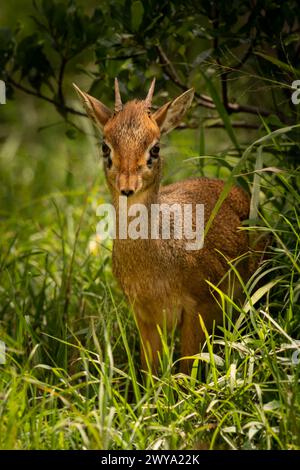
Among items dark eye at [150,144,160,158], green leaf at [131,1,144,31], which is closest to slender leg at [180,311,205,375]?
dark eye at [150,144,160,158]

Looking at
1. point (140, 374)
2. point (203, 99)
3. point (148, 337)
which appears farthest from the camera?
point (203, 99)

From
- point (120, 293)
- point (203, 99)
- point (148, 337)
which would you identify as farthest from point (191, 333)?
point (203, 99)

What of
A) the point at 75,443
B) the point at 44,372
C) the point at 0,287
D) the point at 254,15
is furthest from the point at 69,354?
the point at 254,15

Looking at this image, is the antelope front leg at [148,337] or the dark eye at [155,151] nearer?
the dark eye at [155,151]

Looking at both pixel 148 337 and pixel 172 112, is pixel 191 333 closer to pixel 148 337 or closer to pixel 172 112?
pixel 148 337

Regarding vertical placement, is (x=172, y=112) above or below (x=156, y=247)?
above

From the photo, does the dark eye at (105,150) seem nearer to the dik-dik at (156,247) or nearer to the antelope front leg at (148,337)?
the dik-dik at (156,247)

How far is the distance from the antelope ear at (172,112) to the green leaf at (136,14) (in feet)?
1.76

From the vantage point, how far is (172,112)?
14.9 feet

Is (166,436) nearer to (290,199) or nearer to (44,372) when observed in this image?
(44,372)

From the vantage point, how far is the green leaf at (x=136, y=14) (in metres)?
4.68

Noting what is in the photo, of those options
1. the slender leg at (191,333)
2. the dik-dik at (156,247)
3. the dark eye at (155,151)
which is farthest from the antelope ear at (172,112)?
the slender leg at (191,333)

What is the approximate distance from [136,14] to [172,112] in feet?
2.00

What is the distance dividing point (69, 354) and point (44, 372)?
0.96ft
